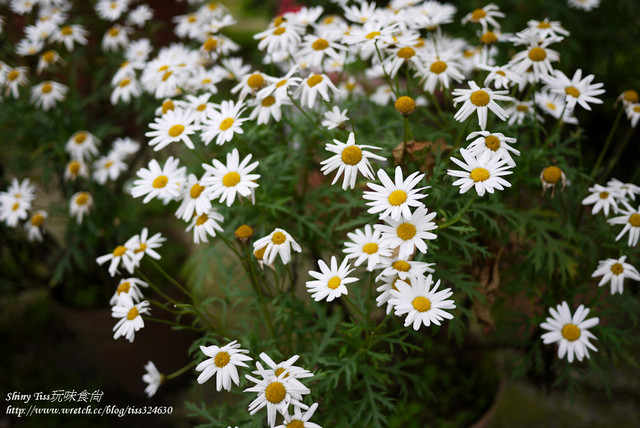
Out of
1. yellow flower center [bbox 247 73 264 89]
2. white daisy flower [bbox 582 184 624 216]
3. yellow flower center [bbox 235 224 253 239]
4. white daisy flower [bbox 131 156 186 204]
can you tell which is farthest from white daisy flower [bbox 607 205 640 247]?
white daisy flower [bbox 131 156 186 204]

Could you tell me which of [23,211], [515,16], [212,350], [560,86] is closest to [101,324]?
[23,211]

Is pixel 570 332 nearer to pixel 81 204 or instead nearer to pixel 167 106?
pixel 167 106

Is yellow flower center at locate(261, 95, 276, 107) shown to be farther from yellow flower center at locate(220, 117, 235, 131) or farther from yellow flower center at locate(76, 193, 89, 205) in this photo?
yellow flower center at locate(76, 193, 89, 205)

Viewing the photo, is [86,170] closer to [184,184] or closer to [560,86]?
[184,184]

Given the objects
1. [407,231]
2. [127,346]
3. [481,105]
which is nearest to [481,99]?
[481,105]

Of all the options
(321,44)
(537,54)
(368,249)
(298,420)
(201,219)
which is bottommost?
(298,420)

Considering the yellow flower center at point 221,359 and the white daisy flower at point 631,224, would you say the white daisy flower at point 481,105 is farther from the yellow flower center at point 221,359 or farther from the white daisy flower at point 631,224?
the yellow flower center at point 221,359
